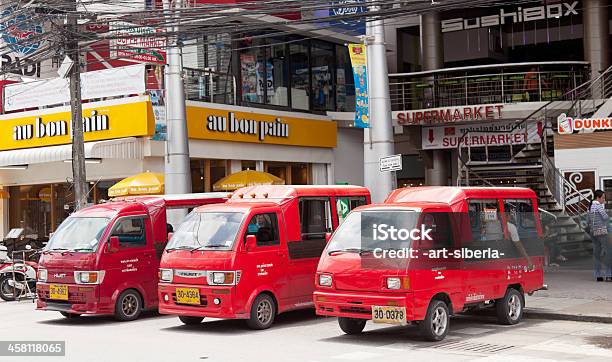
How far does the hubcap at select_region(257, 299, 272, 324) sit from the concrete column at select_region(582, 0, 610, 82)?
20.3 m

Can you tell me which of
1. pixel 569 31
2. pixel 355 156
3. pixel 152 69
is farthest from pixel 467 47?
pixel 152 69

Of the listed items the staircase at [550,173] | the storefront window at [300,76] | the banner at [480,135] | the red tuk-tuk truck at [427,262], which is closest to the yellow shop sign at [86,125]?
the storefront window at [300,76]

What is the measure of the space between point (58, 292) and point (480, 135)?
64.3ft

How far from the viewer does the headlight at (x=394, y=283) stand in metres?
11.8

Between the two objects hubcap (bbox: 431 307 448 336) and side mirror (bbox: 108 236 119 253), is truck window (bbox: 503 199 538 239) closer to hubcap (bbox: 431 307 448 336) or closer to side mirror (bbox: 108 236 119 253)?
hubcap (bbox: 431 307 448 336)

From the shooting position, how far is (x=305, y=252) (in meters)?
15.2

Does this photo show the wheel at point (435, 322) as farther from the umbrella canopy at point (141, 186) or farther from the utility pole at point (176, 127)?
the umbrella canopy at point (141, 186)

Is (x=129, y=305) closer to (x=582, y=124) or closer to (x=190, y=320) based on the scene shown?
(x=190, y=320)

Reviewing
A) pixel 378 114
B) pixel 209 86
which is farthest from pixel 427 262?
pixel 209 86

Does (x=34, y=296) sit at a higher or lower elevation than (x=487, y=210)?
lower

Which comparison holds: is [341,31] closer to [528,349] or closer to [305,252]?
[305,252]

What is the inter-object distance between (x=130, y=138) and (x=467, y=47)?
1617cm

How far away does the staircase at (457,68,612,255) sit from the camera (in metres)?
21.9

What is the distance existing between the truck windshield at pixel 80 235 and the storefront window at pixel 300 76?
15.9 metres
